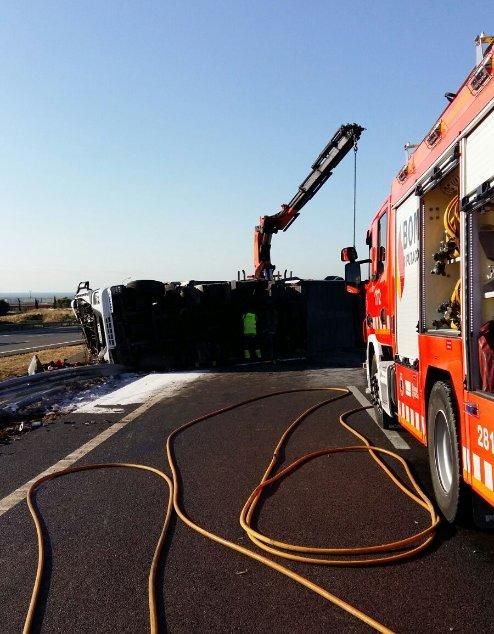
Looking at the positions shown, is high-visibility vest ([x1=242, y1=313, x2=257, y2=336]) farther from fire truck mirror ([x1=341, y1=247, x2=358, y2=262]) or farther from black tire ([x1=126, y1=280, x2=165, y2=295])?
fire truck mirror ([x1=341, y1=247, x2=358, y2=262])

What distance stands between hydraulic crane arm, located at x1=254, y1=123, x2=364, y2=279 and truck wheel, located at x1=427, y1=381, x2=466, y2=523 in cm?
1470

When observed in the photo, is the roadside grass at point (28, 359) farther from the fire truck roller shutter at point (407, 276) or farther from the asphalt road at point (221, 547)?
the fire truck roller shutter at point (407, 276)

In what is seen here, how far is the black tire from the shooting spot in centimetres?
1609

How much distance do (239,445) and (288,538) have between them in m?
3.00

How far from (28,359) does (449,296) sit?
1780 centimetres

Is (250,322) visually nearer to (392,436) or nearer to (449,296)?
(392,436)

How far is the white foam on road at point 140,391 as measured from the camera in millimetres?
10344

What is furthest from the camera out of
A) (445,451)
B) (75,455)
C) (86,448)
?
(86,448)

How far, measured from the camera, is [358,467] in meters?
6.30

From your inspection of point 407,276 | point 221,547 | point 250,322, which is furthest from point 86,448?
point 250,322

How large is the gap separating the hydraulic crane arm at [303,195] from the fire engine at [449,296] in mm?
11885

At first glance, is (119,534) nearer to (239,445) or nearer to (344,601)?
(344,601)

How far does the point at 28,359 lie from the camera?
20.8 metres

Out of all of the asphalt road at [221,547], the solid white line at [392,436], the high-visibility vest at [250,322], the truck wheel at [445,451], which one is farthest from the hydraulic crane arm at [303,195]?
the truck wheel at [445,451]
